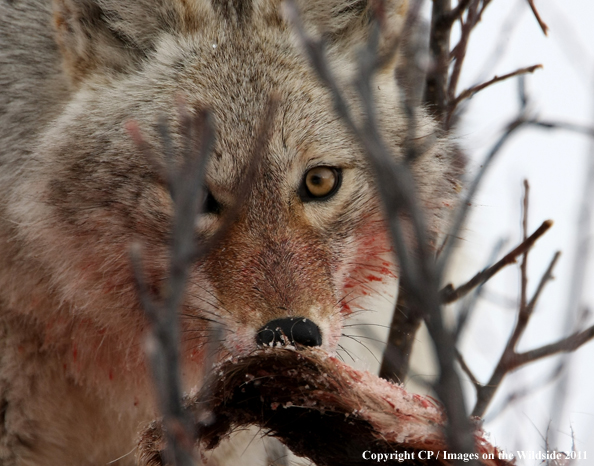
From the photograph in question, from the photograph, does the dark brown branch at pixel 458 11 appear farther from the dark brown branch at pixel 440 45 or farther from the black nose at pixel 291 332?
→ the black nose at pixel 291 332

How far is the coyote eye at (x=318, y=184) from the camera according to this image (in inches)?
127

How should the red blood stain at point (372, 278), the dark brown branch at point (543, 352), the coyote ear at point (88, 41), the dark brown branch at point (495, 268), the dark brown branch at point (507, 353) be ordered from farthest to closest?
the red blood stain at point (372, 278)
the coyote ear at point (88, 41)
the dark brown branch at point (495, 268)
the dark brown branch at point (507, 353)
the dark brown branch at point (543, 352)

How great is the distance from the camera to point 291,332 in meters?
2.58

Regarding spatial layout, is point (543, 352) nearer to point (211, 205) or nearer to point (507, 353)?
point (507, 353)

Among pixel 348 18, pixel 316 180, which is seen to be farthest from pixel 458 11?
pixel 316 180

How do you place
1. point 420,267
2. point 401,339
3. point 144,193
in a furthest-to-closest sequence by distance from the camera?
point 401,339, point 144,193, point 420,267

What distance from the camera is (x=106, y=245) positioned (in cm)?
331

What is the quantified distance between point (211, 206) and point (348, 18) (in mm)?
1345

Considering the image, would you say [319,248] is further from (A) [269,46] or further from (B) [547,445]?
(B) [547,445]

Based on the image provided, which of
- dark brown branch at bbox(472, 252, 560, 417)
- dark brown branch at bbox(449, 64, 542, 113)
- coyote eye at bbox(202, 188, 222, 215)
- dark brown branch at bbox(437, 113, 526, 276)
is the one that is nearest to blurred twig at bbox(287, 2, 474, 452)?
dark brown branch at bbox(437, 113, 526, 276)

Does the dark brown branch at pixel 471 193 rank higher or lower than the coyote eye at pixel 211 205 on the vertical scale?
higher

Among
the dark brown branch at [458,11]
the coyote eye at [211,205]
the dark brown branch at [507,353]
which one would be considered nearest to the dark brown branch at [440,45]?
the dark brown branch at [458,11]

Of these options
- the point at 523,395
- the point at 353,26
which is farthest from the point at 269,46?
the point at 523,395

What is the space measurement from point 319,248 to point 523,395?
43.8 inches
